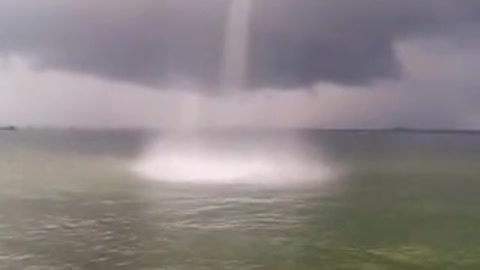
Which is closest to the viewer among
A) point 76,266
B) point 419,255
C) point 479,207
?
point 76,266

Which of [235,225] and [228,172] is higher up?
[228,172]

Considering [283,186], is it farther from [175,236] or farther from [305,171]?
[175,236]

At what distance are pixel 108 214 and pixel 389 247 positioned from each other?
13.4 metres

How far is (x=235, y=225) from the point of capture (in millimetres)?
26469

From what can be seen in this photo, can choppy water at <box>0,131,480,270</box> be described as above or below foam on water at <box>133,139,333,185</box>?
below

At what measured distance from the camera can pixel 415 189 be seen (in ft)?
139

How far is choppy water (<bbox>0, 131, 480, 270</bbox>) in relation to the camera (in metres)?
20.5

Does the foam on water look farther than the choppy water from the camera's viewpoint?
Yes

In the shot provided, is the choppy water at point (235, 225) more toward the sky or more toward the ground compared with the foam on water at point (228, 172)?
more toward the ground

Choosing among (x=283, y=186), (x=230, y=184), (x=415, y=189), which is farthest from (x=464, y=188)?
(x=230, y=184)

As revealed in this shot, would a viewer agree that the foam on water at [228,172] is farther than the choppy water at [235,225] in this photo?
Yes

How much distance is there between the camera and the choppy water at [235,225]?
67.3ft

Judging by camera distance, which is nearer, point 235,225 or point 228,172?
point 235,225

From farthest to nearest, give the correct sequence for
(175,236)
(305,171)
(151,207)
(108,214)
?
(305,171)
(151,207)
(108,214)
(175,236)
